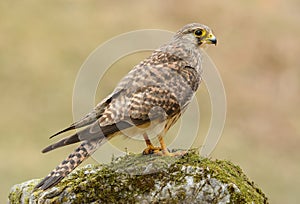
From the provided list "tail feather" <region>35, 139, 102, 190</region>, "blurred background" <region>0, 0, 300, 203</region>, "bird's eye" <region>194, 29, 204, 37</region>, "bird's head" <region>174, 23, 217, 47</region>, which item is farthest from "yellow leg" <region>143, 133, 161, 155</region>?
"blurred background" <region>0, 0, 300, 203</region>

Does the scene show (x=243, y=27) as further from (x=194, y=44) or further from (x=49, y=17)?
(x=194, y=44)

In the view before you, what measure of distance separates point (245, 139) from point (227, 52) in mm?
5926

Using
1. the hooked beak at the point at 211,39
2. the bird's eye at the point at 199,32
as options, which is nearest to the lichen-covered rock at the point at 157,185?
the hooked beak at the point at 211,39

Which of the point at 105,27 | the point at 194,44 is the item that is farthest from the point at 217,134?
the point at 105,27

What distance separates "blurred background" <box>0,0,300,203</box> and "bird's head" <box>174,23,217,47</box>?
1198 cm

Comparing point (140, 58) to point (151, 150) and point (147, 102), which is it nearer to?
point (151, 150)

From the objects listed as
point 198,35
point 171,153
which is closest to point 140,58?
point 198,35

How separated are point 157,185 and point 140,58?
Answer: 2096 centimetres

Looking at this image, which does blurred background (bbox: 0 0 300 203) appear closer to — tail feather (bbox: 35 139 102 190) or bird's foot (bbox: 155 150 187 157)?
bird's foot (bbox: 155 150 187 157)

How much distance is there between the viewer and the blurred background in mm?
24406

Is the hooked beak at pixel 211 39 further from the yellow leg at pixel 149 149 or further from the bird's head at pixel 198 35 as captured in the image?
the yellow leg at pixel 149 149

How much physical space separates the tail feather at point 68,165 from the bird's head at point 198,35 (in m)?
2.21

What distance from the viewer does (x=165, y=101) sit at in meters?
8.73

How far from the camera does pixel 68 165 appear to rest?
7.92 metres
